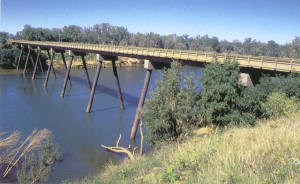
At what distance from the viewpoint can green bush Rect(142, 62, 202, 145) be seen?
576 inches

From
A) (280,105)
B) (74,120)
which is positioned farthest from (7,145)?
(280,105)

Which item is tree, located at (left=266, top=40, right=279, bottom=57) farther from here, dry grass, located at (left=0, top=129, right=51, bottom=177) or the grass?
the grass

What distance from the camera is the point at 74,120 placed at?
84.9ft

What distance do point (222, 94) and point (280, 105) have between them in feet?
12.0

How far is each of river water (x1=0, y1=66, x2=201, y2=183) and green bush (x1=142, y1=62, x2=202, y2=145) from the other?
162 inches

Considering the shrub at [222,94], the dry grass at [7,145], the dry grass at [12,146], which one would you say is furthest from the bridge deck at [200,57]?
the dry grass at [7,145]

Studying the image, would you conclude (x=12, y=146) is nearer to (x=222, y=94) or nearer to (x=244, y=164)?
(x=222, y=94)

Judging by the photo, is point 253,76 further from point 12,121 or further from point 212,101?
point 12,121

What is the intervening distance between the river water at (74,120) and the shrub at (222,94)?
5076 millimetres

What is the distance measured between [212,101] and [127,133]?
9.75 m

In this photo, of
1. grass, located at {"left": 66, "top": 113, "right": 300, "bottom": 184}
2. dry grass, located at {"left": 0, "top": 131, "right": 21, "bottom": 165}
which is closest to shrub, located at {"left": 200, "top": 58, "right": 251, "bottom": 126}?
grass, located at {"left": 66, "top": 113, "right": 300, "bottom": 184}

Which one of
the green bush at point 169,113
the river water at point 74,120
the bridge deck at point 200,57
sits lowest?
the river water at point 74,120

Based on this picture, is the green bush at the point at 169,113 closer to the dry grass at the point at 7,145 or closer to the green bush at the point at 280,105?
the green bush at the point at 280,105

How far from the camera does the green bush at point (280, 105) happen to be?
46.4 ft
